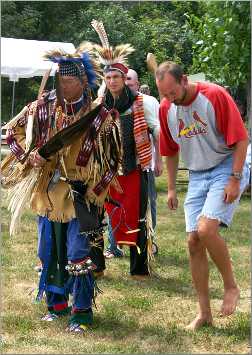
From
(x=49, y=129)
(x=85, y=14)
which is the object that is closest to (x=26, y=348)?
(x=49, y=129)

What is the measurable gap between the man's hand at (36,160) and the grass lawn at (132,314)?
3.36ft

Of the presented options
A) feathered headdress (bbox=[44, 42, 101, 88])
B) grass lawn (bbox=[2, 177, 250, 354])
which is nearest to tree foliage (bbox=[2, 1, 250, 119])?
grass lawn (bbox=[2, 177, 250, 354])

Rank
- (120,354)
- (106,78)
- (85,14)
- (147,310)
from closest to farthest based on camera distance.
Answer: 1. (120,354)
2. (147,310)
3. (106,78)
4. (85,14)

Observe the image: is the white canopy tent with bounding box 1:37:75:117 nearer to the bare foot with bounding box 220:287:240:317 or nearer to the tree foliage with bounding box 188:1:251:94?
the tree foliage with bounding box 188:1:251:94

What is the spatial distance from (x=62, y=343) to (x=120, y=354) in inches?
15.3

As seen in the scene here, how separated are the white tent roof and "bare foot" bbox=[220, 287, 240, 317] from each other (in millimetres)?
11046

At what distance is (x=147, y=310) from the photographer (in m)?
4.53

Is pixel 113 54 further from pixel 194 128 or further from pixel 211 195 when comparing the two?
pixel 211 195

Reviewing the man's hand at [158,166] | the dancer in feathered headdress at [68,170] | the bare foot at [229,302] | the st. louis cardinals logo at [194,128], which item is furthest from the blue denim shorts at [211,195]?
the man's hand at [158,166]

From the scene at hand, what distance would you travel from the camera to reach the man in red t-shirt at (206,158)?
3848 millimetres

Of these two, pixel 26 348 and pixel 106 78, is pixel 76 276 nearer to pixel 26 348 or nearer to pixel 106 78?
pixel 26 348

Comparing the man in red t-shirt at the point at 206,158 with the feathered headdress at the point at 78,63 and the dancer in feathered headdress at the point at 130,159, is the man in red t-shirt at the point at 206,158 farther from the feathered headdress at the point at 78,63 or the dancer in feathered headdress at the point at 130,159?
the dancer in feathered headdress at the point at 130,159

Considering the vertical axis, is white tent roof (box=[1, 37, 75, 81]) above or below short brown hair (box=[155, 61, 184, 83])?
above

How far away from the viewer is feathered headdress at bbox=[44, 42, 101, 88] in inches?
162
